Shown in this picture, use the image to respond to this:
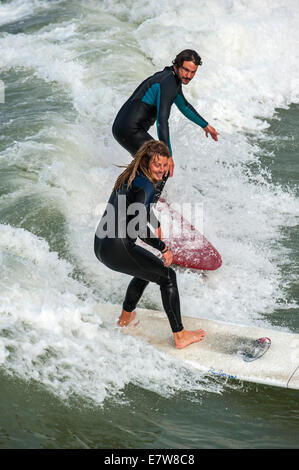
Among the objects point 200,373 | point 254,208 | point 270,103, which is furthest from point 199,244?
point 270,103

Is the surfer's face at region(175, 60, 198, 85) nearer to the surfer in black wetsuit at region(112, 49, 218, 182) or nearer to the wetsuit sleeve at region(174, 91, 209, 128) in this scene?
the surfer in black wetsuit at region(112, 49, 218, 182)

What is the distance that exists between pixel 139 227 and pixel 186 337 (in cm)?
101

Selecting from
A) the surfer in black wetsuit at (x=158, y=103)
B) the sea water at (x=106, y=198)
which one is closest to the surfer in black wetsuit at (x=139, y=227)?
the sea water at (x=106, y=198)

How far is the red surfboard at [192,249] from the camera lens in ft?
17.3

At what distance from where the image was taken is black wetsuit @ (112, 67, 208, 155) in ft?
15.4

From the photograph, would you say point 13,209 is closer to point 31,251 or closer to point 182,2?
point 31,251

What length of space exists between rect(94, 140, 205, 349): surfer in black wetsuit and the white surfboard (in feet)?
0.74

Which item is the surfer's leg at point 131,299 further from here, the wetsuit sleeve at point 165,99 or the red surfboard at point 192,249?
the wetsuit sleeve at point 165,99

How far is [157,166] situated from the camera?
3.44 meters

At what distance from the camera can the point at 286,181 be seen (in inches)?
277

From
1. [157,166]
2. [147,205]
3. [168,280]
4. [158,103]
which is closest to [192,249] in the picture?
[158,103]

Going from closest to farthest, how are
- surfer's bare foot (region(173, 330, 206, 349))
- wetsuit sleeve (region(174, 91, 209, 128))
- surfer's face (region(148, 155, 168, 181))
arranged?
surfer's face (region(148, 155, 168, 181)) < surfer's bare foot (region(173, 330, 206, 349)) < wetsuit sleeve (region(174, 91, 209, 128))

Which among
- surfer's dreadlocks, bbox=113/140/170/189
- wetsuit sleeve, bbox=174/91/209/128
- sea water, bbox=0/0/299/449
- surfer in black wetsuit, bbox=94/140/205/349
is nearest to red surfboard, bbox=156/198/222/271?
sea water, bbox=0/0/299/449

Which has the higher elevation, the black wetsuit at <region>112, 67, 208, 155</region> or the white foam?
the black wetsuit at <region>112, 67, 208, 155</region>
